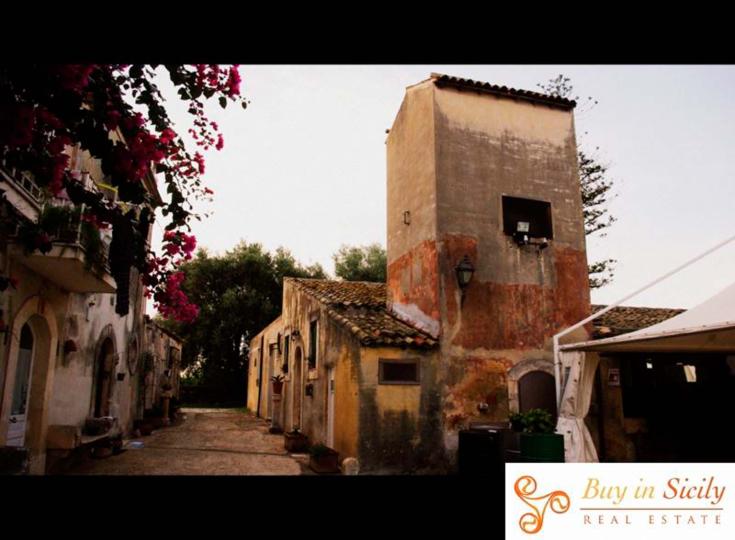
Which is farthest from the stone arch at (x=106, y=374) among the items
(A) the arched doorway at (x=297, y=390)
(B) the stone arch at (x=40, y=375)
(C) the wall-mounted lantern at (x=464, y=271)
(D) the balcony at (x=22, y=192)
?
(C) the wall-mounted lantern at (x=464, y=271)

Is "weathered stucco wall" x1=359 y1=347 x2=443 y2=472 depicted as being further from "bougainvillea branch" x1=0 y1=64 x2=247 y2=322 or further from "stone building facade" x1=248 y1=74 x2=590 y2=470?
"bougainvillea branch" x1=0 y1=64 x2=247 y2=322

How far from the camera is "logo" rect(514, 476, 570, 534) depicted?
94.8 inches

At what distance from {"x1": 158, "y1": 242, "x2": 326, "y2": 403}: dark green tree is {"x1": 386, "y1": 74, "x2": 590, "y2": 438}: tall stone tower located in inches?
715

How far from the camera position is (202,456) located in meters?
10.5

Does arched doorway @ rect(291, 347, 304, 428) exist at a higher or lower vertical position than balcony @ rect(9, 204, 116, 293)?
lower

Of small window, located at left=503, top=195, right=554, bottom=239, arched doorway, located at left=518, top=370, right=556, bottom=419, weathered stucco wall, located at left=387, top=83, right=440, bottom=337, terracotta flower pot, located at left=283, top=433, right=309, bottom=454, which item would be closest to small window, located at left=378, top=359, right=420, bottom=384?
weathered stucco wall, located at left=387, top=83, right=440, bottom=337

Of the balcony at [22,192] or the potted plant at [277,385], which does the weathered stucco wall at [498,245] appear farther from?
the potted plant at [277,385]

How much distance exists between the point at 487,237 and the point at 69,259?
7602 millimetres

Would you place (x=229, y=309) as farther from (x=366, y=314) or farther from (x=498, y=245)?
(x=498, y=245)

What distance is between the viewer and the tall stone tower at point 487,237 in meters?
10.2

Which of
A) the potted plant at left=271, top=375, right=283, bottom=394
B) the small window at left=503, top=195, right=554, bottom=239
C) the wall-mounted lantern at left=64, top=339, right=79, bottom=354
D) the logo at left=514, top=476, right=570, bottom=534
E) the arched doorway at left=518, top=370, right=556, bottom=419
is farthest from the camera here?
the potted plant at left=271, top=375, right=283, bottom=394
